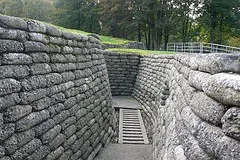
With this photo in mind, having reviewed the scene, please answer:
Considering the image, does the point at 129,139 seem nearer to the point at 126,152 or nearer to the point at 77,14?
the point at 126,152

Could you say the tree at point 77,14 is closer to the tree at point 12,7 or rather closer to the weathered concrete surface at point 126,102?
the tree at point 12,7

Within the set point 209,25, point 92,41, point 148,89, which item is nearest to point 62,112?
point 92,41

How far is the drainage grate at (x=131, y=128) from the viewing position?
9117mm

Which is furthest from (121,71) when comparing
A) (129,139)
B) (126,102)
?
(129,139)

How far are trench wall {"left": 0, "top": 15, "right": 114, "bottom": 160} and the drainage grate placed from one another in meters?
1.72

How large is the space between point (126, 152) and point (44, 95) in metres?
4.01

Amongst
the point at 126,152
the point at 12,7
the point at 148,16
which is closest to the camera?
the point at 126,152

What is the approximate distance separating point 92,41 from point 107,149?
3199 millimetres

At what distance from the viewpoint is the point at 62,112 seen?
17.7ft

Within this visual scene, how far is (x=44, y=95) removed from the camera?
464cm

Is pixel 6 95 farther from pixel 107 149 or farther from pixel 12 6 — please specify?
Answer: pixel 12 6

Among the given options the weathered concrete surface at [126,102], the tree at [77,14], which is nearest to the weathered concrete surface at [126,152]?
the weathered concrete surface at [126,102]

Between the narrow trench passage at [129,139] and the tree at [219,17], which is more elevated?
the tree at [219,17]

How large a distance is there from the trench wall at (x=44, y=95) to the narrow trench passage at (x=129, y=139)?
59 centimetres
